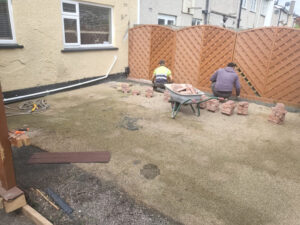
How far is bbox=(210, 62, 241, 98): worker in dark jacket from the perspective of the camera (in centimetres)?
661

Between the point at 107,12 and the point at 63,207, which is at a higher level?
the point at 107,12

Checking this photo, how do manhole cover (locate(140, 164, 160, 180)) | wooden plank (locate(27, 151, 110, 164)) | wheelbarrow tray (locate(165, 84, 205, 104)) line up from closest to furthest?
manhole cover (locate(140, 164, 160, 180)), wooden plank (locate(27, 151, 110, 164)), wheelbarrow tray (locate(165, 84, 205, 104))

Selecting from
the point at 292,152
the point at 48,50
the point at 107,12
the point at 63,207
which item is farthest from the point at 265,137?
the point at 107,12

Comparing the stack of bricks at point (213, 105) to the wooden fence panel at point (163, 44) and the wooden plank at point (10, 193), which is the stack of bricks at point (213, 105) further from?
the wooden plank at point (10, 193)

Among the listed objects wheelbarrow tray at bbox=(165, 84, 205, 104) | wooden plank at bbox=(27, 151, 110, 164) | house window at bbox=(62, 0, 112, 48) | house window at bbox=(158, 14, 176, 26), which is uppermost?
house window at bbox=(158, 14, 176, 26)

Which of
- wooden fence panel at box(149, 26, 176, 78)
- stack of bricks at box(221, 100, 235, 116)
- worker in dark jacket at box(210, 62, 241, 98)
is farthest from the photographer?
wooden fence panel at box(149, 26, 176, 78)

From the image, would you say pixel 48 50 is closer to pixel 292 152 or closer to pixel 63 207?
pixel 63 207

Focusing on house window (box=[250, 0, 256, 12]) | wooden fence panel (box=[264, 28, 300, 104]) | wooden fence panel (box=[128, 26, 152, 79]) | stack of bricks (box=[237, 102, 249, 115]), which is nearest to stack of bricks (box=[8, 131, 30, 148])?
stack of bricks (box=[237, 102, 249, 115])

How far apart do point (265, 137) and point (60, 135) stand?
163 inches

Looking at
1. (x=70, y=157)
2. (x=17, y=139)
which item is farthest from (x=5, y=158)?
(x=70, y=157)

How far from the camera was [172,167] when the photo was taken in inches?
139

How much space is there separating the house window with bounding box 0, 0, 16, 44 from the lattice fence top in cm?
462

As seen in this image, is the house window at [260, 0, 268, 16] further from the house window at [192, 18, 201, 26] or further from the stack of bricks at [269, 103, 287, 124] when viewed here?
the stack of bricks at [269, 103, 287, 124]

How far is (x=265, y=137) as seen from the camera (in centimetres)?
483
